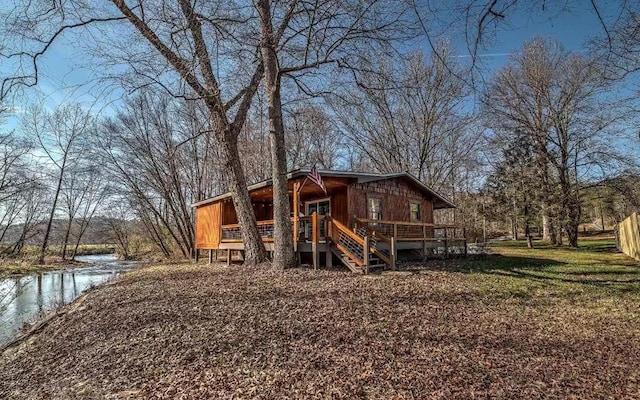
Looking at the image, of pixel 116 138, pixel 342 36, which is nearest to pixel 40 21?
pixel 342 36

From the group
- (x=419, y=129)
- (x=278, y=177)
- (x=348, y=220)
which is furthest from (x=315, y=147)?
(x=278, y=177)

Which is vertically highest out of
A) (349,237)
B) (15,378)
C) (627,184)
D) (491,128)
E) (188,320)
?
(491,128)

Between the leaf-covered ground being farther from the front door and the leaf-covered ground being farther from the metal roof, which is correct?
the front door

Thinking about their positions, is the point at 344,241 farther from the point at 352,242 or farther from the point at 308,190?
the point at 308,190

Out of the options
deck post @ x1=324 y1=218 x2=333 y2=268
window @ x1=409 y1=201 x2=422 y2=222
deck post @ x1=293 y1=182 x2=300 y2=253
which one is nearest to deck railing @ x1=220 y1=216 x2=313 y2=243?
deck post @ x1=293 y1=182 x2=300 y2=253

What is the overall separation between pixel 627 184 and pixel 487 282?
49.3 ft

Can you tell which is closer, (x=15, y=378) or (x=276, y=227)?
(x=15, y=378)

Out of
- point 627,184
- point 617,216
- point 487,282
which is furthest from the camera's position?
point 617,216

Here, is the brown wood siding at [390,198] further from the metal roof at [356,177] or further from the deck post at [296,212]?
the deck post at [296,212]

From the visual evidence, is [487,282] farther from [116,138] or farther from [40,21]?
[116,138]

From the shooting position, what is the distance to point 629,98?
10.3 metres

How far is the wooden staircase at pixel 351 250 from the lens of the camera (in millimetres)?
9641

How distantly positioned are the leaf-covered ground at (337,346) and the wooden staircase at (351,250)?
1982 mm

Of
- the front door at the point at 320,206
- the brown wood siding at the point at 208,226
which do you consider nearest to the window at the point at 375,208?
the front door at the point at 320,206
